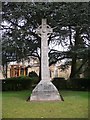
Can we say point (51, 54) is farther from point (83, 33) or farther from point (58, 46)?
point (83, 33)

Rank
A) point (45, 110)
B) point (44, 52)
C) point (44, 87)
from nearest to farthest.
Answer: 1. point (45, 110)
2. point (44, 87)
3. point (44, 52)

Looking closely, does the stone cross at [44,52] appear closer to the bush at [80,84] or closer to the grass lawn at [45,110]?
the grass lawn at [45,110]

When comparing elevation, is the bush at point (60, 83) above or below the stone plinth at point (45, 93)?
below

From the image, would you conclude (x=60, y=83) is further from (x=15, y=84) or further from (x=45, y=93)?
(x=45, y=93)

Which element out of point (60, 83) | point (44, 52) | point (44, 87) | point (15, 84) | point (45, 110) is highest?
point (44, 52)

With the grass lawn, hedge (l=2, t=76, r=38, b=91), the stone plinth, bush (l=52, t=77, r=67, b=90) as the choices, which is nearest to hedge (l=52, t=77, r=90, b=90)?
bush (l=52, t=77, r=67, b=90)

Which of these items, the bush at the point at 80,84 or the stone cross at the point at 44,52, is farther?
the bush at the point at 80,84

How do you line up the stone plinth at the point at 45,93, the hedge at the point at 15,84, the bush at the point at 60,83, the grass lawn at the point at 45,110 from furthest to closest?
1. the bush at the point at 60,83
2. the hedge at the point at 15,84
3. the stone plinth at the point at 45,93
4. the grass lawn at the point at 45,110

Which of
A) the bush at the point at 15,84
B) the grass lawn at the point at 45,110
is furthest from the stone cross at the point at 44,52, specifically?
the bush at the point at 15,84

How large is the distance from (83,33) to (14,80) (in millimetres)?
6381

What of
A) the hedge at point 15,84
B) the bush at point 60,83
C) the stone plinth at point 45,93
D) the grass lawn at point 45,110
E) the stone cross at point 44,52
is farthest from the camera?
the bush at point 60,83

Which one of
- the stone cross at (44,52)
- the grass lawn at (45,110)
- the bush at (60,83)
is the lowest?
the bush at (60,83)

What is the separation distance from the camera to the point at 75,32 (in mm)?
20766

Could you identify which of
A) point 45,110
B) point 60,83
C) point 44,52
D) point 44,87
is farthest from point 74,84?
point 45,110
